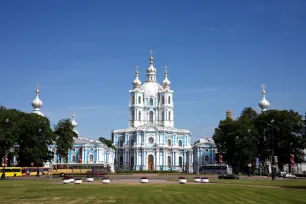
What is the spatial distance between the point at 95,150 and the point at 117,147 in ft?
33.5

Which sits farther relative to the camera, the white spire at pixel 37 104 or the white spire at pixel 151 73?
the white spire at pixel 151 73

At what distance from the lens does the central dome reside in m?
138

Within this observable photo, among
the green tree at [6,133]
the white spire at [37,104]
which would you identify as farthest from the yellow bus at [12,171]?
the white spire at [37,104]

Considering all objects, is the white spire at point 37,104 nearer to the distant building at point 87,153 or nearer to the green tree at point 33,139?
the distant building at point 87,153

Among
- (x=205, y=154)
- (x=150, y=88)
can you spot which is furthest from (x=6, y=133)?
(x=150, y=88)

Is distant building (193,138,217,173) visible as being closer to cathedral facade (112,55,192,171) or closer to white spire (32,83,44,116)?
cathedral facade (112,55,192,171)

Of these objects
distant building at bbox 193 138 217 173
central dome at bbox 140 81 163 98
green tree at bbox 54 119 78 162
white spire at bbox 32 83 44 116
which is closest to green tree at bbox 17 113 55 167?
green tree at bbox 54 119 78 162

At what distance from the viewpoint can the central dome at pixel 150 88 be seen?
138 m

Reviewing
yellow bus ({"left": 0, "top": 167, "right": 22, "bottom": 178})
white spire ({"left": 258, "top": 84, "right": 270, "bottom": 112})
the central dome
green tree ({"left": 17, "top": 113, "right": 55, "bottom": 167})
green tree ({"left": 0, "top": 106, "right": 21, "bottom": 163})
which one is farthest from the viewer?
the central dome

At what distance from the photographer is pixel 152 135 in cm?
12825

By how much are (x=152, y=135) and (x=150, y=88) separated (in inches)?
713

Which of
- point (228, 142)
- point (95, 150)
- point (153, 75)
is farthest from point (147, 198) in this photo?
point (153, 75)

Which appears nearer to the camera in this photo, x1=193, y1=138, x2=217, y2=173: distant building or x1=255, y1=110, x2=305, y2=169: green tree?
x1=255, y1=110, x2=305, y2=169: green tree

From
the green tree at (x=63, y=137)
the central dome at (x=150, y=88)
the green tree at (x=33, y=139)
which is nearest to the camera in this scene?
the green tree at (x=33, y=139)
